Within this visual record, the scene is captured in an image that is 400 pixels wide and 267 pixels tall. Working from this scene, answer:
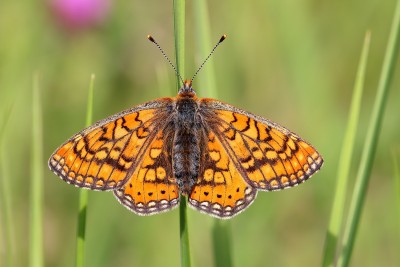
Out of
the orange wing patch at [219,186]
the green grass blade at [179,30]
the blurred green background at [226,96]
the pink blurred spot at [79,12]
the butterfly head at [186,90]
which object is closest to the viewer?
the green grass blade at [179,30]

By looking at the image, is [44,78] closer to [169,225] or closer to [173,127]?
[169,225]

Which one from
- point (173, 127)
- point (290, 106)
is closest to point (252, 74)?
point (290, 106)

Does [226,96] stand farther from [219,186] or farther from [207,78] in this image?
[207,78]

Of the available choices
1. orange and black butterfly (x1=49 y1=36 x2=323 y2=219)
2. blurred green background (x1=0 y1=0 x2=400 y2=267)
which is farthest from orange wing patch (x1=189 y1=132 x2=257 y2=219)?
blurred green background (x1=0 y1=0 x2=400 y2=267)

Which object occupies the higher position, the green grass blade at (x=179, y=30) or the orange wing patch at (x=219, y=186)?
the green grass blade at (x=179, y=30)

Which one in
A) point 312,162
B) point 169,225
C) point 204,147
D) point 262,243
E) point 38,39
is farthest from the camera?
point 38,39

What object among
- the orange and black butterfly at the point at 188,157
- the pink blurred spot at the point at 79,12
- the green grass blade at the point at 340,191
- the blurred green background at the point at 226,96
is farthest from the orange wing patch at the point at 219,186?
the pink blurred spot at the point at 79,12

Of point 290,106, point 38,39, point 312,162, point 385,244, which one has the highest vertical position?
point 38,39

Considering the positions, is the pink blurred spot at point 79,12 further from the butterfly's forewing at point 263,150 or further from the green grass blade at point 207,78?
the green grass blade at point 207,78
